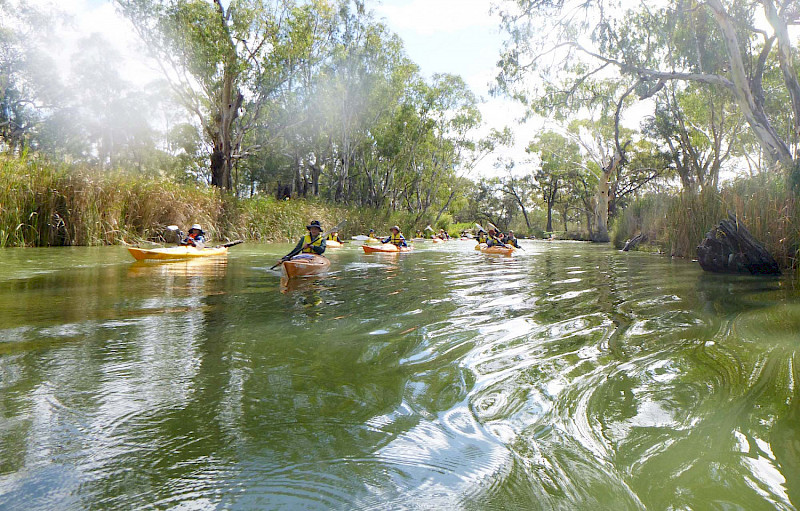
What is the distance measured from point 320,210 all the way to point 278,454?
24269 mm

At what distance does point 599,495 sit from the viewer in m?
1.52

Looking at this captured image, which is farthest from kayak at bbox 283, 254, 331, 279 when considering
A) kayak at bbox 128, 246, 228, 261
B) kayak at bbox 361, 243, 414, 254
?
kayak at bbox 361, 243, 414, 254

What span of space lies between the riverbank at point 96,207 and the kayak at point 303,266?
8.84m

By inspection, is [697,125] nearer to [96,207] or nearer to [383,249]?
[383,249]

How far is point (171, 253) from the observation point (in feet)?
34.8

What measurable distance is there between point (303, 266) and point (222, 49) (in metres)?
15.8

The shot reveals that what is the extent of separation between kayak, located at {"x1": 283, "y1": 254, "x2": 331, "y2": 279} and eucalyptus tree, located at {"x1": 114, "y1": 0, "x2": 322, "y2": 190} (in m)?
15.2

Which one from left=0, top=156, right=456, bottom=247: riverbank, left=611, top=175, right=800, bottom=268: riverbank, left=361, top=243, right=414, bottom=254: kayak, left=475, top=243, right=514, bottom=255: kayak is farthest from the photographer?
left=475, top=243, right=514, bottom=255: kayak

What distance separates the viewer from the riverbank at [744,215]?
8.66 metres

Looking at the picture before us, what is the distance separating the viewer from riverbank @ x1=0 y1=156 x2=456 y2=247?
40.2 feet

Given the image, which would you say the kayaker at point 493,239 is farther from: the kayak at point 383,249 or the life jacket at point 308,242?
the life jacket at point 308,242

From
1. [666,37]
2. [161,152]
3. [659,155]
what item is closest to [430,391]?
[666,37]

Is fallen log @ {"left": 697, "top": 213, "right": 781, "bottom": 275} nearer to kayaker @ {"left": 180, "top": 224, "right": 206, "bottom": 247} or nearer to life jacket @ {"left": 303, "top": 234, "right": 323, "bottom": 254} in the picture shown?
life jacket @ {"left": 303, "top": 234, "right": 323, "bottom": 254}

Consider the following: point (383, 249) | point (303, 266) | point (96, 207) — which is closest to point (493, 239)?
point (383, 249)
